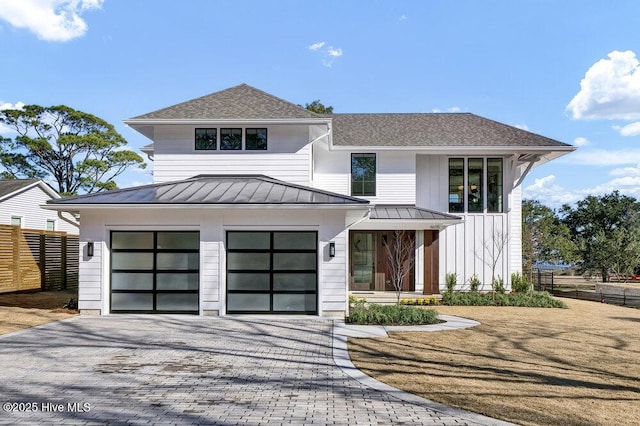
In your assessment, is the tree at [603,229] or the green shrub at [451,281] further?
the tree at [603,229]

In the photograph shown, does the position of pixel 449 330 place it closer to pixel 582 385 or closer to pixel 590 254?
pixel 582 385

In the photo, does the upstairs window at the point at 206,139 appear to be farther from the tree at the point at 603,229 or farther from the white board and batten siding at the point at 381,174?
the tree at the point at 603,229

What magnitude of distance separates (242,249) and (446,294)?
8.32 meters

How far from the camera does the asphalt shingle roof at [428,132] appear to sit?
64.2ft

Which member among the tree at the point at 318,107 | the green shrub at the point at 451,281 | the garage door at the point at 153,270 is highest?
the tree at the point at 318,107

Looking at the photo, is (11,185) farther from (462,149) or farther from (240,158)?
(462,149)

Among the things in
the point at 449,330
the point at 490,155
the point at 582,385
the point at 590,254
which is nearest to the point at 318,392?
the point at 582,385

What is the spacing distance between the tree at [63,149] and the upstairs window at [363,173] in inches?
998

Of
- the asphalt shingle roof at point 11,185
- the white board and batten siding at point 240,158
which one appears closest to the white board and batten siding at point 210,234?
the white board and batten siding at point 240,158

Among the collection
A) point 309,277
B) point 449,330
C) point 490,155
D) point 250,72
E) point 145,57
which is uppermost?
point 250,72

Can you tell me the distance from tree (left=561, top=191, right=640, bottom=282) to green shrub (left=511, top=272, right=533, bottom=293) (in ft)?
48.0

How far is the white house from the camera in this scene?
43.7 feet

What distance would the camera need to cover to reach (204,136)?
54.2ft

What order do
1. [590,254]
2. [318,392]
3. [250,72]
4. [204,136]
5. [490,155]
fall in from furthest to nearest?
[590,254] < [250,72] < [490,155] < [204,136] < [318,392]
